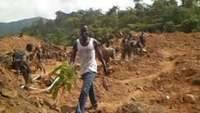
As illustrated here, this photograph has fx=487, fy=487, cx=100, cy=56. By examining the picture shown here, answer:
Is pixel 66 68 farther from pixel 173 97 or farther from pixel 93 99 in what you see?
pixel 173 97

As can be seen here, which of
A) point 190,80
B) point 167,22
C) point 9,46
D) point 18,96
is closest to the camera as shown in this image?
point 18,96

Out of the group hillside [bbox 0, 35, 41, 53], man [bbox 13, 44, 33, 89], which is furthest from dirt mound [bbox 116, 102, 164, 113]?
hillside [bbox 0, 35, 41, 53]

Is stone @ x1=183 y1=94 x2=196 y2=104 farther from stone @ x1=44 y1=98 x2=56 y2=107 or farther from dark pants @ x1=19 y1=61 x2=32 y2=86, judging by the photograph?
dark pants @ x1=19 y1=61 x2=32 y2=86

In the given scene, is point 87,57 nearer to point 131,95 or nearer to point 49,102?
point 49,102

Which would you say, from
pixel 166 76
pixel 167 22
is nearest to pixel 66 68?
pixel 166 76

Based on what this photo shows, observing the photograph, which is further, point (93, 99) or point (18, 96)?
point (93, 99)

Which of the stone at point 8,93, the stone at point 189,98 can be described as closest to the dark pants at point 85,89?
the stone at point 8,93

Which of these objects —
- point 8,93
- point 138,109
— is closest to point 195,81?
point 138,109

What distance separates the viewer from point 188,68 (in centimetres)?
1346

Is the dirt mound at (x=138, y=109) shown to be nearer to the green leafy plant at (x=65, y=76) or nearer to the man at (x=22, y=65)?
the green leafy plant at (x=65, y=76)

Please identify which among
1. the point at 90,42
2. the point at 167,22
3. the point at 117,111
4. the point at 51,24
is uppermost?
the point at 90,42

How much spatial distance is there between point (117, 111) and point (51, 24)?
4101 inches

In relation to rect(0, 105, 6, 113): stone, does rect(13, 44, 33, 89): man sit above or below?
below

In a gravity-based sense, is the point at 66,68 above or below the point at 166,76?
above
